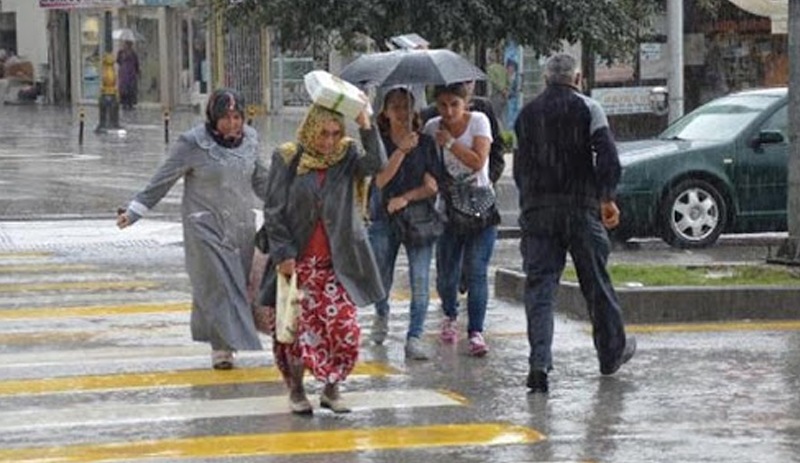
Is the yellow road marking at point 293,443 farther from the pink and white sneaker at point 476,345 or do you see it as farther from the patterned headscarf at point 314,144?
the pink and white sneaker at point 476,345

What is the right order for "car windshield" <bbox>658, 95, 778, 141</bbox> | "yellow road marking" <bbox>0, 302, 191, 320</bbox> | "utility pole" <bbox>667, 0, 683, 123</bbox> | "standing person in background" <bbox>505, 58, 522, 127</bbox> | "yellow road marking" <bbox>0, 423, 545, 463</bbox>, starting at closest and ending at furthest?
"yellow road marking" <bbox>0, 423, 545, 463</bbox>
"yellow road marking" <bbox>0, 302, 191, 320</bbox>
"car windshield" <bbox>658, 95, 778, 141</bbox>
"utility pole" <bbox>667, 0, 683, 123</bbox>
"standing person in background" <bbox>505, 58, 522, 127</bbox>

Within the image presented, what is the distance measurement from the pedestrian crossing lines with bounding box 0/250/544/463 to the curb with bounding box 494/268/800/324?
5.91ft

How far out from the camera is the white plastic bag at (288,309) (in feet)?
33.3

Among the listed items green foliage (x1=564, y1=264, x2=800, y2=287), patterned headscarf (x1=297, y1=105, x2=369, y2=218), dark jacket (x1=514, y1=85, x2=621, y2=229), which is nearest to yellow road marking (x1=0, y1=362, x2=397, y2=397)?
dark jacket (x1=514, y1=85, x2=621, y2=229)

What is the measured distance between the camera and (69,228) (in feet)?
69.8

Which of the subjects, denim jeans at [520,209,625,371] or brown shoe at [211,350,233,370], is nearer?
denim jeans at [520,209,625,371]

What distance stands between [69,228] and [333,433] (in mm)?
11829

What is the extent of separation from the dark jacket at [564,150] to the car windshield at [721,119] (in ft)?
27.4

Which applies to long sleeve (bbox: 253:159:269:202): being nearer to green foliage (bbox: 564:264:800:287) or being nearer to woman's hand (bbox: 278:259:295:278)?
woman's hand (bbox: 278:259:295:278)

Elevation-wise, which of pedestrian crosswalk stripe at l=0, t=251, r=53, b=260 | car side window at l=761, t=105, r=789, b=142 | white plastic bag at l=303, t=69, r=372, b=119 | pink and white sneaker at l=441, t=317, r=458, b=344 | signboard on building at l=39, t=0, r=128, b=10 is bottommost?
pedestrian crosswalk stripe at l=0, t=251, r=53, b=260

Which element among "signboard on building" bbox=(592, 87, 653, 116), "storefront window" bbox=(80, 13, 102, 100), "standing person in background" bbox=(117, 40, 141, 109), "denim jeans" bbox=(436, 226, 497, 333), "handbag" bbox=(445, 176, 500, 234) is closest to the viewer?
"handbag" bbox=(445, 176, 500, 234)

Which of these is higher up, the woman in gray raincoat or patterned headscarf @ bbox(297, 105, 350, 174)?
patterned headscarf @ bbox(297, 105, 350, 174)

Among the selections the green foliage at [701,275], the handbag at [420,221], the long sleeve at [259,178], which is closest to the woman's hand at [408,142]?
the handbag at [420,221]

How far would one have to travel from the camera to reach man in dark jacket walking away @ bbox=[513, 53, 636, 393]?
35.8 ft
